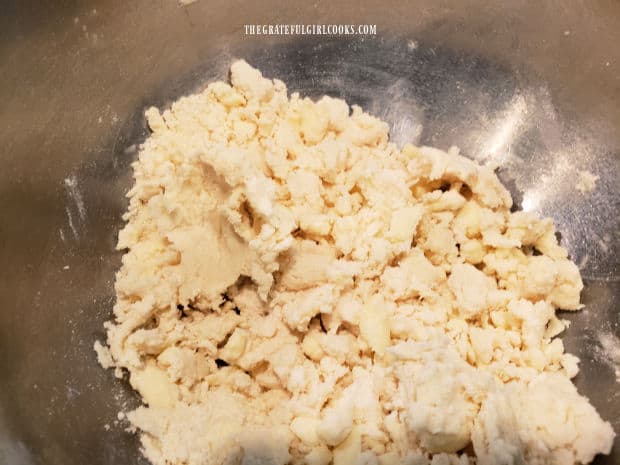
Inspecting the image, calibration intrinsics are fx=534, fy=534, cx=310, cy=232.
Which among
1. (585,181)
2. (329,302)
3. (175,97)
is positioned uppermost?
(585,181)

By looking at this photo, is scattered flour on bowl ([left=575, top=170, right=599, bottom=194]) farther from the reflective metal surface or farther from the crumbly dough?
the crumbly dough

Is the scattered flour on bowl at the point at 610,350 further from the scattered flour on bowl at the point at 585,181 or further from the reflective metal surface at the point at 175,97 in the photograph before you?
the scattered flour on bowl at the point at 585,181

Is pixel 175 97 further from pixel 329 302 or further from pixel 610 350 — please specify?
pixel 610 350

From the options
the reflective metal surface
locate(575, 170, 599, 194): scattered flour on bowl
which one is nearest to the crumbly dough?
the reflective metal surface

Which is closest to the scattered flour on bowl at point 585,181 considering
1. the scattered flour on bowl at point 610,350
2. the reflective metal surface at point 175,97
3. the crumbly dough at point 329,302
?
the reflective metal surface at point 175,97

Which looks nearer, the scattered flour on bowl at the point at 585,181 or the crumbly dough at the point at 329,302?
the crumbly dough at the point at 329,302

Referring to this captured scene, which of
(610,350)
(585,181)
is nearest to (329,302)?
(610,350)

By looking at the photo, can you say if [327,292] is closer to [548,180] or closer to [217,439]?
[217,439]
